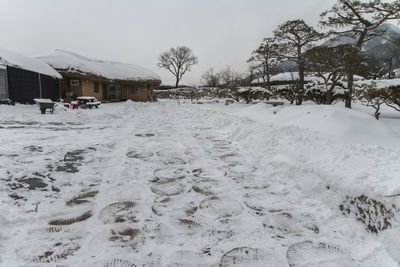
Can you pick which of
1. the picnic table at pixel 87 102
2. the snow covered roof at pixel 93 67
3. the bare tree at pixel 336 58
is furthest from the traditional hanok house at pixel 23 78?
the bare tree at pixel 336 58

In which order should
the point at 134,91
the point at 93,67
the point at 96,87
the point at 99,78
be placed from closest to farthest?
the point at 99,78
the point at 93,67
the point at 96,87
the point at 134,91

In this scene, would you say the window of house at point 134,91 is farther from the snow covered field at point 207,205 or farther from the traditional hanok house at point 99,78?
the snow covered field at point 207,205

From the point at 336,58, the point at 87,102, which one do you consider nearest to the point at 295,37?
the point at 336,58

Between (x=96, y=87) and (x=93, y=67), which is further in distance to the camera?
(x=96, y=87)

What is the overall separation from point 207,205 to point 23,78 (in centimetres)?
1359

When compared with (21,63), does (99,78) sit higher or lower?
higher

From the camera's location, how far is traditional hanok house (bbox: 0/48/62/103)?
10.4 m

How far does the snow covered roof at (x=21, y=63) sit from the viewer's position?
1040 centimetres

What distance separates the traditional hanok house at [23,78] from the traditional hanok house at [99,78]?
1536mm

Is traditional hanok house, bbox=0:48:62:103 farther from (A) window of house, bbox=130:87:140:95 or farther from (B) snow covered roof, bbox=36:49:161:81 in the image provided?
(A) window of house, bbox=130:87:140:95

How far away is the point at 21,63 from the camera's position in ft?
37.2

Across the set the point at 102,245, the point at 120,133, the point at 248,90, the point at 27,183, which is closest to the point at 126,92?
the point at 248,90

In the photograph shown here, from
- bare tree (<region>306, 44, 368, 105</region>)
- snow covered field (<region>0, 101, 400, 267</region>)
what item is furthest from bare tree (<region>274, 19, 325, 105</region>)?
snow covered field (<region>0, 101, 400, 267</region>)

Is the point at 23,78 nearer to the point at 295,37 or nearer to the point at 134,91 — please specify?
the point at 134,91
